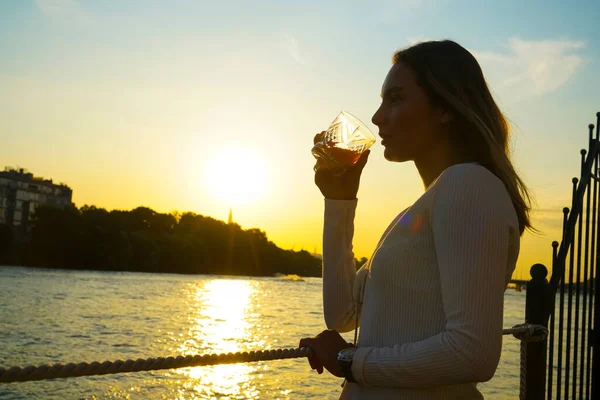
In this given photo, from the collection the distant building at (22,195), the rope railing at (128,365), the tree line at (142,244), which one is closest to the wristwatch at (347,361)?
the rope railing at (128,365)

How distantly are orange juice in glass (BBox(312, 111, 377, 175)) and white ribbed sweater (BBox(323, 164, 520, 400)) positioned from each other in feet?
1.08

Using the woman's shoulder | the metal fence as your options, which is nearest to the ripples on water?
the metal fence

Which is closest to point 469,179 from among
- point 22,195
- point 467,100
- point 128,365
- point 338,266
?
point 467,100

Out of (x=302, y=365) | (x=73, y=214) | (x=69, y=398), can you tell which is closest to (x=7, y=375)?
(x=69, y=398)

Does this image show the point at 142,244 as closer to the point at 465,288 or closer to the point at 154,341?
the point at 154,341

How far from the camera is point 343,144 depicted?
183 cm

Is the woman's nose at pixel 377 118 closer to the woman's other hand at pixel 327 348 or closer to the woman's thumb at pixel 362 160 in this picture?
the woman's thumb at pixel 362 160

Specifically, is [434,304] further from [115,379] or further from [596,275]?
[115,379]

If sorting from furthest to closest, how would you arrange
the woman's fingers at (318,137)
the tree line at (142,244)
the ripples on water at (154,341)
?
1. the tree line at (142,244)
2. the ripples on water at (154,341)
3. the woman's fingers at (318,137)

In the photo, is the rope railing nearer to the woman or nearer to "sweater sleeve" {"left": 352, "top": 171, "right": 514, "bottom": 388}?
the woman

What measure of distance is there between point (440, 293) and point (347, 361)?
268 millimetres

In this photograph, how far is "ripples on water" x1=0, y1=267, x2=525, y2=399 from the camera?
14797 millimetres

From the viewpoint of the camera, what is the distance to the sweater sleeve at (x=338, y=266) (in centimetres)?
179

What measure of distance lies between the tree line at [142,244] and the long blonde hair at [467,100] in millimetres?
80341
